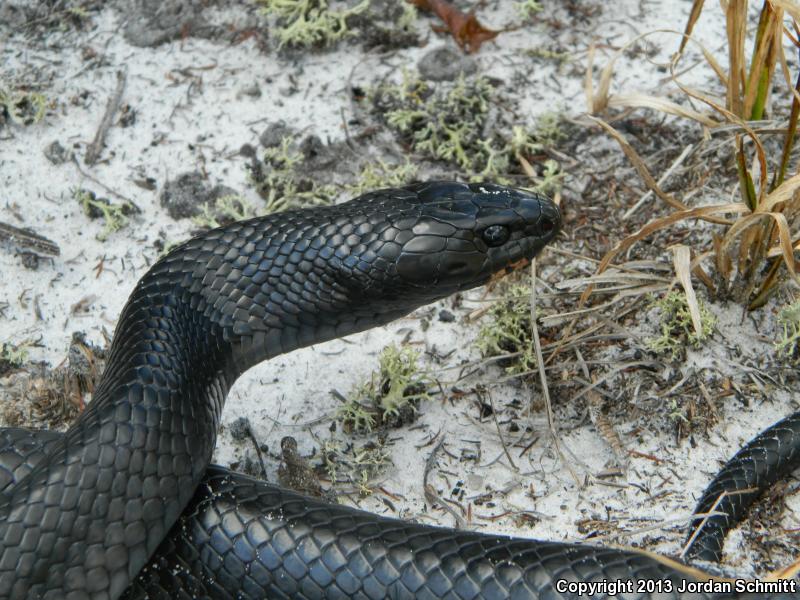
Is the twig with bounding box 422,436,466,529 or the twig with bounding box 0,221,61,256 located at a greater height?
the twig with bounding box 0,221,61,256

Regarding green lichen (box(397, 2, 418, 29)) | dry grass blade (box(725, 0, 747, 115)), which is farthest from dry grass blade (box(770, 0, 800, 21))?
green lichen (box(397, 2, 418, 29))

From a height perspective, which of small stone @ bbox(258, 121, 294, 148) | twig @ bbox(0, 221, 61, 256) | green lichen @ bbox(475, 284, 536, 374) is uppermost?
small stone @ bbox(258, 121, 294, 148)

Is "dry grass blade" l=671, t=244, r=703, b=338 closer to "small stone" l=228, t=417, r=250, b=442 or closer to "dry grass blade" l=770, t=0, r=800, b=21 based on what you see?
"dry grass blade" l=770, t=0, r=800, b=21

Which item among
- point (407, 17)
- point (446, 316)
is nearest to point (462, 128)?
point (407, 17)

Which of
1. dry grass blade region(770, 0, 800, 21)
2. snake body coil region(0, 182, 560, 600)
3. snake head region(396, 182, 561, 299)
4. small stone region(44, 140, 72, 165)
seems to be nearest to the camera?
snake body coil region(0, 182, 560, 600)

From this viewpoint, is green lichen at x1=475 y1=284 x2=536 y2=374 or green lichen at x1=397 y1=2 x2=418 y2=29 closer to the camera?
green lichen at x1=475 y1=284 x2=536 y2=374

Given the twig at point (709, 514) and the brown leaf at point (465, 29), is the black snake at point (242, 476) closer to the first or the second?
the twig at point (709, 514)

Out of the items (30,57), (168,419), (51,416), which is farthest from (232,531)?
(30,57)
